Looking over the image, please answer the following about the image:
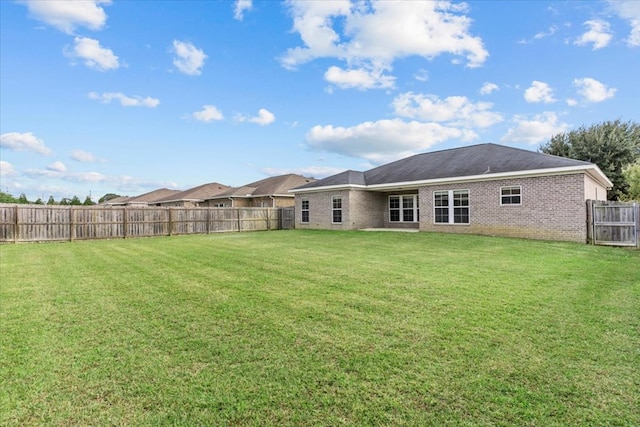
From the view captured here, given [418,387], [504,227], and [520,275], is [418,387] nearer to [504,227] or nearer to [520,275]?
[520,275]

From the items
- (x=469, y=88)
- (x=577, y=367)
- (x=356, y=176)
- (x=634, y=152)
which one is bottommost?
(x=577, y=367)

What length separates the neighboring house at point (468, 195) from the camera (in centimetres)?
1309

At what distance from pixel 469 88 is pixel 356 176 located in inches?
319

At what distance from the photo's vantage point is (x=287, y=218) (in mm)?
25188

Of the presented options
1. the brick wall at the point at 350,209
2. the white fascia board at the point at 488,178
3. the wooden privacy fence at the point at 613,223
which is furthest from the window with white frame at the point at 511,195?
the brick wall at the point at 350,209

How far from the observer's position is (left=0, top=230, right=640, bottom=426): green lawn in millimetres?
2500

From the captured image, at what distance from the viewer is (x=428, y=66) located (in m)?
17.4

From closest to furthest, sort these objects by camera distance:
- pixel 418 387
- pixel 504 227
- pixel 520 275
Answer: pixel 418 387
pixel 520 275
pixel 504 227

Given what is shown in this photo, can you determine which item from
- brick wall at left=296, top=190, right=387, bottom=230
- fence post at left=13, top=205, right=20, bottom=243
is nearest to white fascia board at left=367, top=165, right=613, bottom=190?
brick wall at left=296, top=190, right=387, bottom=230

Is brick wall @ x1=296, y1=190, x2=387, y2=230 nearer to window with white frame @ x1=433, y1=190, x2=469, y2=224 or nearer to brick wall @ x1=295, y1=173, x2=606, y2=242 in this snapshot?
brick wall @ x1=295, y1=173, x2=606, y2=242

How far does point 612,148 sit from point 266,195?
27.9 metres

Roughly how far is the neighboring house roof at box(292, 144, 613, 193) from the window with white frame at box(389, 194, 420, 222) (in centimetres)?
176

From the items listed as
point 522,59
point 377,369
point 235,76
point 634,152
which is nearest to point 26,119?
point 235,76

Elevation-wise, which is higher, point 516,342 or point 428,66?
point 428,66
